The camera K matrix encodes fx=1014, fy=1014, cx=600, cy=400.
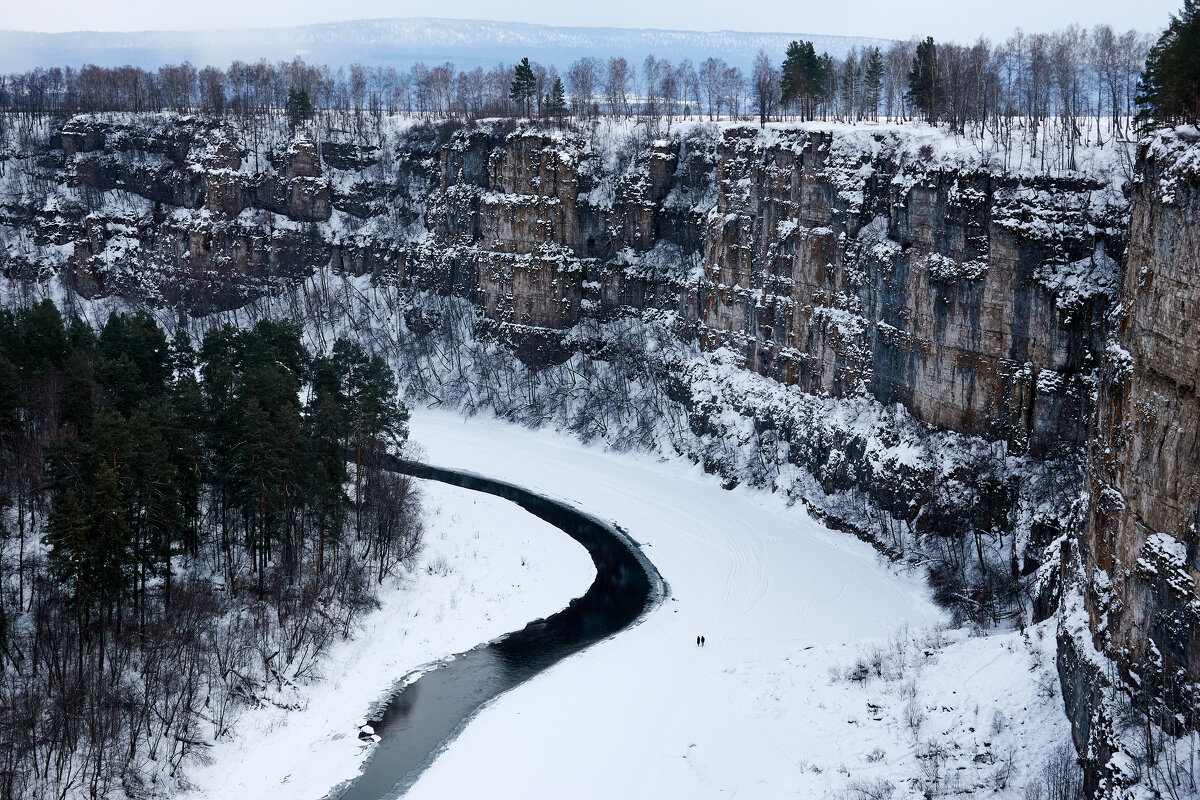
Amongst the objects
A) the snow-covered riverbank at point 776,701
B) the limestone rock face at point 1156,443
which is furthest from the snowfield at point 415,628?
the limestone rock face at point 1156,443

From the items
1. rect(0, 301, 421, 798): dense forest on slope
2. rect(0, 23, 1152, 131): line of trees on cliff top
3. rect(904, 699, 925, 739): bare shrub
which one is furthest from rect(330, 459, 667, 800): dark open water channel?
rect(0, 23, 1152, 131): line of trees on cliff top

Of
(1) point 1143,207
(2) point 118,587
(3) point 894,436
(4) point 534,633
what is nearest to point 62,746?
(2) point 118,587

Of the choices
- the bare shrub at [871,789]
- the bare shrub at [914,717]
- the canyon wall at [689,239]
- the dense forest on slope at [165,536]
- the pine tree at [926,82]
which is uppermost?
the pine tree at [926,82]

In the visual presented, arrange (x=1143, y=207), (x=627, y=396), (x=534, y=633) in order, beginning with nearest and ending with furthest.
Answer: (x=1143, y=207) → (x=534, y=633) → (x=627, y=396)

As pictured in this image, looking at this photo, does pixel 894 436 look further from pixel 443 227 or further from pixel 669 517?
pixel 443 227

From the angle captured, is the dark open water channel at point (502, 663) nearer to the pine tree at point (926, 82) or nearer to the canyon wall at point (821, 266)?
the canyon wall at point (821, 266)

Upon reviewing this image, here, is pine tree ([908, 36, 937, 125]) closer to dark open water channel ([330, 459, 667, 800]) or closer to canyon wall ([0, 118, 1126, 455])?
canyon wall ([0, 118, 1126, 455])

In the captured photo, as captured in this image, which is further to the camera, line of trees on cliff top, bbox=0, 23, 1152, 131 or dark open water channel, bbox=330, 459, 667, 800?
line of trees on cliff top, bbox=0, 23, 1152, 131
